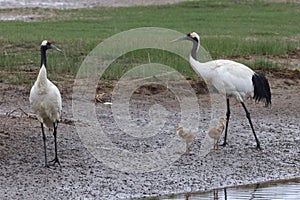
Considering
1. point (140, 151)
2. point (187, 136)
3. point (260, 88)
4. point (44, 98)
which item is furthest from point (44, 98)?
point (260, 88)

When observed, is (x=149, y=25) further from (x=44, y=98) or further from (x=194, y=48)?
(x=44, y=98)

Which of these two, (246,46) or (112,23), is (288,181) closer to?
(246,46)

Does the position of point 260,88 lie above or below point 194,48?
below

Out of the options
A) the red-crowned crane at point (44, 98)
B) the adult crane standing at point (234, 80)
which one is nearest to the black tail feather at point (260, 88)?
the adult crane standing at point (234, 80)

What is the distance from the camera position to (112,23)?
83.2ft

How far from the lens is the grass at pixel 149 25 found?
17.1 metres

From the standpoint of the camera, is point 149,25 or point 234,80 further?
point 149,25

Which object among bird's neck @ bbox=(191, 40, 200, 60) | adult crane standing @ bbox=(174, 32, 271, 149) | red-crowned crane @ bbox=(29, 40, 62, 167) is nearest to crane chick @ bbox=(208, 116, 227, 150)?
adult crane standing @ bbox=(174, 32, 271, 149)

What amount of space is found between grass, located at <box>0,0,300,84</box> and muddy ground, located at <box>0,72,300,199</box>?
5.53 ft

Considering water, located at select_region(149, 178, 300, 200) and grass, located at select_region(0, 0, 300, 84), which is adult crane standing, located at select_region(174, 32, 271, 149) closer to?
water, located at select_region(149, 178, 300, 200)

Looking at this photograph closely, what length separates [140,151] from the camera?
11.9 m

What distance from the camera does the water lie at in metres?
10.2

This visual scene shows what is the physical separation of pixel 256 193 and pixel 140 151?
218cm

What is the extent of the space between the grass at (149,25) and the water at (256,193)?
6047 mm
